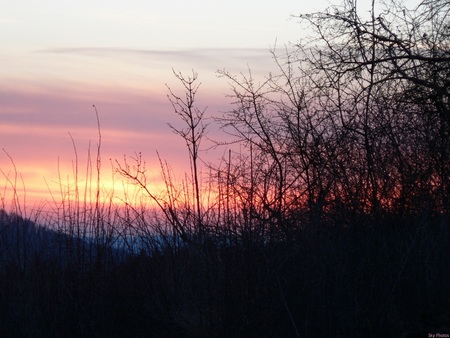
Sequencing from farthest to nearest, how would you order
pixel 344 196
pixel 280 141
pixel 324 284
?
pixel 280 141 < pixel 344 196 < pixel 324 284

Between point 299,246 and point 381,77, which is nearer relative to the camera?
point 299,246

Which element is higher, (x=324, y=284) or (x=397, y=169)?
(x=397, y=169)

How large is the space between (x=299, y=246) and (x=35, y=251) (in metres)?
3.88

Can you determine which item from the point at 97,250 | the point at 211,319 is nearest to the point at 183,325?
the point at 211,319

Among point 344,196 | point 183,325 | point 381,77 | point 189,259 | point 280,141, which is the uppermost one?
point 381,77

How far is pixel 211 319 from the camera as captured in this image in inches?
393

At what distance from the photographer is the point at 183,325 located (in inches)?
406

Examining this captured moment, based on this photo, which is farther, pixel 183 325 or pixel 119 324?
pixel 119 324

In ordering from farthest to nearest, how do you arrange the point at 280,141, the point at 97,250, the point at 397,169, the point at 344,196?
the point at 280,141, the point at 397,169, the point at 344,196, the point at 97,250

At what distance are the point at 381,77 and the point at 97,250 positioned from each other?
753 cm

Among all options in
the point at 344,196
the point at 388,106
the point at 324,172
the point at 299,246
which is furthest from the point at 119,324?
the point at 388,106

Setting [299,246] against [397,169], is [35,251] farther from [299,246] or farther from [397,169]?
[397,169]

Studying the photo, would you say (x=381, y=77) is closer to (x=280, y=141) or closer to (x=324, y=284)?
(x=280, y=141)

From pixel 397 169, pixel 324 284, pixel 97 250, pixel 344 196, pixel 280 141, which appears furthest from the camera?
pixel 280 141
